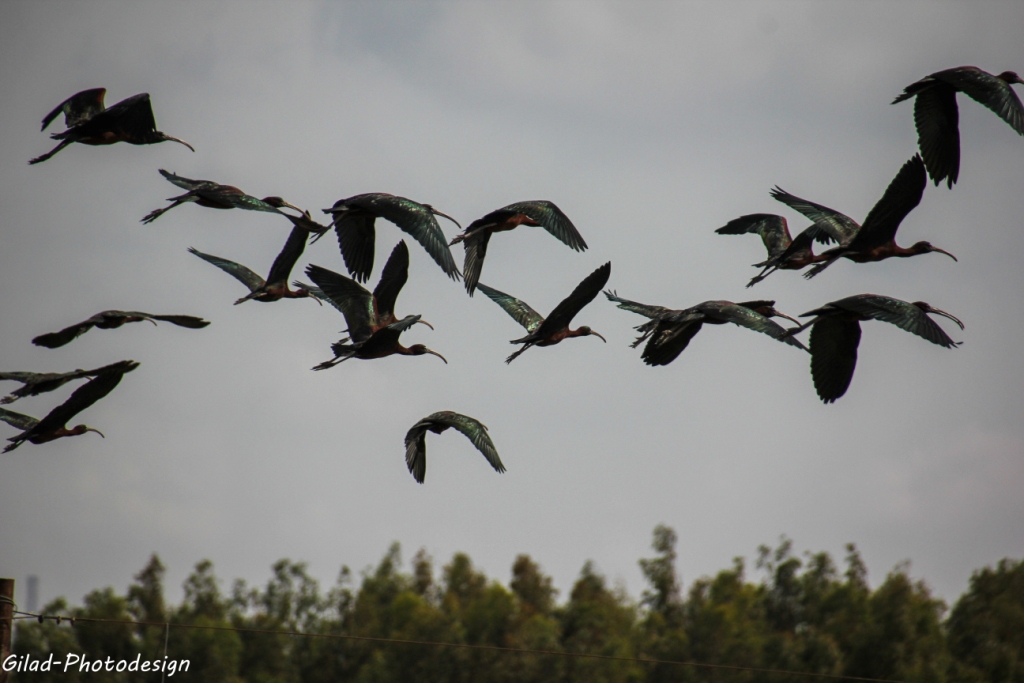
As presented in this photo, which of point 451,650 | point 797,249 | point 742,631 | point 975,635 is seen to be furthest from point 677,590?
point 797,249

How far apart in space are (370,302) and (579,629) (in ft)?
245

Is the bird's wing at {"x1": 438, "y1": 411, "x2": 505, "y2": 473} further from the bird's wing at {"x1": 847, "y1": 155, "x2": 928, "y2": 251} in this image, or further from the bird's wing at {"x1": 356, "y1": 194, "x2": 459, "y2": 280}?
the bird's wing at {"x1": 847, "y1": 155, "x2": 928, "y2": 251}

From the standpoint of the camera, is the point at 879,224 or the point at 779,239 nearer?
the point at 879,224

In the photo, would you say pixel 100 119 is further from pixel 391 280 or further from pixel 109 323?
pixel 391 280

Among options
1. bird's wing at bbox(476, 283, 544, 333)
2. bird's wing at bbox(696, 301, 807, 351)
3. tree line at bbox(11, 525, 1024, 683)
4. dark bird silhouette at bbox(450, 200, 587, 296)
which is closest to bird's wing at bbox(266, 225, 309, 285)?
dark bird silhouette at bbox(450, 200, 587, 296)

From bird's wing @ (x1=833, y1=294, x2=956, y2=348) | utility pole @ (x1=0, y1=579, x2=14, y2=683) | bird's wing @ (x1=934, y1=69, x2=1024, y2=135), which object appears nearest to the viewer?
utility pole @ (x1=0, y1=579, x2=14, y2=683)

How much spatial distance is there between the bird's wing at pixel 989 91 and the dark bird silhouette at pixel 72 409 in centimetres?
890

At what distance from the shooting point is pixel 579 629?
85.1 m

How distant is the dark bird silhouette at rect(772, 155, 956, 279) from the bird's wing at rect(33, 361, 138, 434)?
7196 mm

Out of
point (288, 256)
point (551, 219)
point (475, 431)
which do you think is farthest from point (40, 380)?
point (551, 219)

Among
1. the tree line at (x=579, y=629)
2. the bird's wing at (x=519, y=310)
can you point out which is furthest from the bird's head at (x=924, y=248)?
the tree line at (x=579, y=629)

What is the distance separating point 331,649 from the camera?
8475cm

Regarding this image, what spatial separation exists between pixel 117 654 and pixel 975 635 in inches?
2139

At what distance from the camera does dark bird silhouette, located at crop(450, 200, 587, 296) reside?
13719 mm
